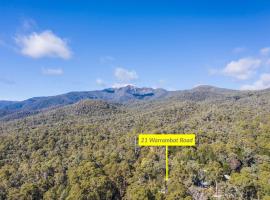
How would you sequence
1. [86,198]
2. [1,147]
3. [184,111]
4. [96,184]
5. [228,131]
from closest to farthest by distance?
[86,198], [96,184], [1,147], [228,131], [184,111]

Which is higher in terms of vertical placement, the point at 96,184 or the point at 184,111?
the point at 184,111

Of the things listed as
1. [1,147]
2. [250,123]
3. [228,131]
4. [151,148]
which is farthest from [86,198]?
[250,123]

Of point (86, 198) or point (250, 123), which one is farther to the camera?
point (250, 123)

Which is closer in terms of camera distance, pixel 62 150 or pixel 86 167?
pixel 86 167

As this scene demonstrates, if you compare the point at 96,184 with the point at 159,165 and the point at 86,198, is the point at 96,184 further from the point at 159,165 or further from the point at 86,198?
the point at 159,165

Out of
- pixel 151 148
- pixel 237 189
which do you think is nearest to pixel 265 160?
pixel 237 189

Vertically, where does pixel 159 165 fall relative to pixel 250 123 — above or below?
below

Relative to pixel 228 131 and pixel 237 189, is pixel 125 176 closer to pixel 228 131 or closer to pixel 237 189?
pixel 237 189

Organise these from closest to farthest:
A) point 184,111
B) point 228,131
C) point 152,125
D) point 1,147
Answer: point 1,147
point 228,131
point 152,125
point 184,111

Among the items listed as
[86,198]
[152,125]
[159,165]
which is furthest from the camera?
[152,125]
